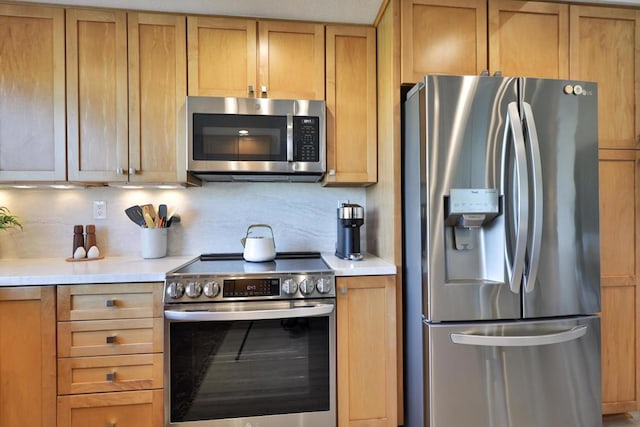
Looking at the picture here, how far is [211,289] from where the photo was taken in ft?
4.63

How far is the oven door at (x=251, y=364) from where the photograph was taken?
4.58 ft

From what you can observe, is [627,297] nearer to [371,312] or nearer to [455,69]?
[371,312]

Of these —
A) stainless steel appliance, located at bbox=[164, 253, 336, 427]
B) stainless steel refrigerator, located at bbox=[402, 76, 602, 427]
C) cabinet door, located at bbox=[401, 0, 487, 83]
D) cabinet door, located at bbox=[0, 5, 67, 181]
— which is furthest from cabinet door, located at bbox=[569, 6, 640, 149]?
cabinet door, located at bbox=[0, 5, 67, 181]

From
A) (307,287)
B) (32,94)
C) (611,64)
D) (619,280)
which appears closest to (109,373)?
(307,287)

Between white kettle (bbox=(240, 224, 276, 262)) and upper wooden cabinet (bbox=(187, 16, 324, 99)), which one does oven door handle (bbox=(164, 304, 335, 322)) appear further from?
upper wooden cabinet (bbox=(187, 16, 324, 99))

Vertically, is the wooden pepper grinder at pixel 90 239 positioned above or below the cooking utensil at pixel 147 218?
below

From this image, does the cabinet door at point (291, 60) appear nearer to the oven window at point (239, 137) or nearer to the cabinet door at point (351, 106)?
the cabinet door at point (351, 106)

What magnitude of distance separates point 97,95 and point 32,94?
0.33 meters

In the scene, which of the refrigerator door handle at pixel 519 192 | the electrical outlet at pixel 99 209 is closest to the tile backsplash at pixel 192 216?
the electrical outlet at pixel 99 209

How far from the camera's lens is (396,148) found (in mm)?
1587

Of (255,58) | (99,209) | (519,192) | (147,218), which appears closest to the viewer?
(519,192)

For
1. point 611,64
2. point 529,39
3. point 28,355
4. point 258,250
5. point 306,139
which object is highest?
point 529,39

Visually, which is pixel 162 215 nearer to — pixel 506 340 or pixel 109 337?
pixel 109 337

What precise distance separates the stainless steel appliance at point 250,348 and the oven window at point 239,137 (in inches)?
26.2
